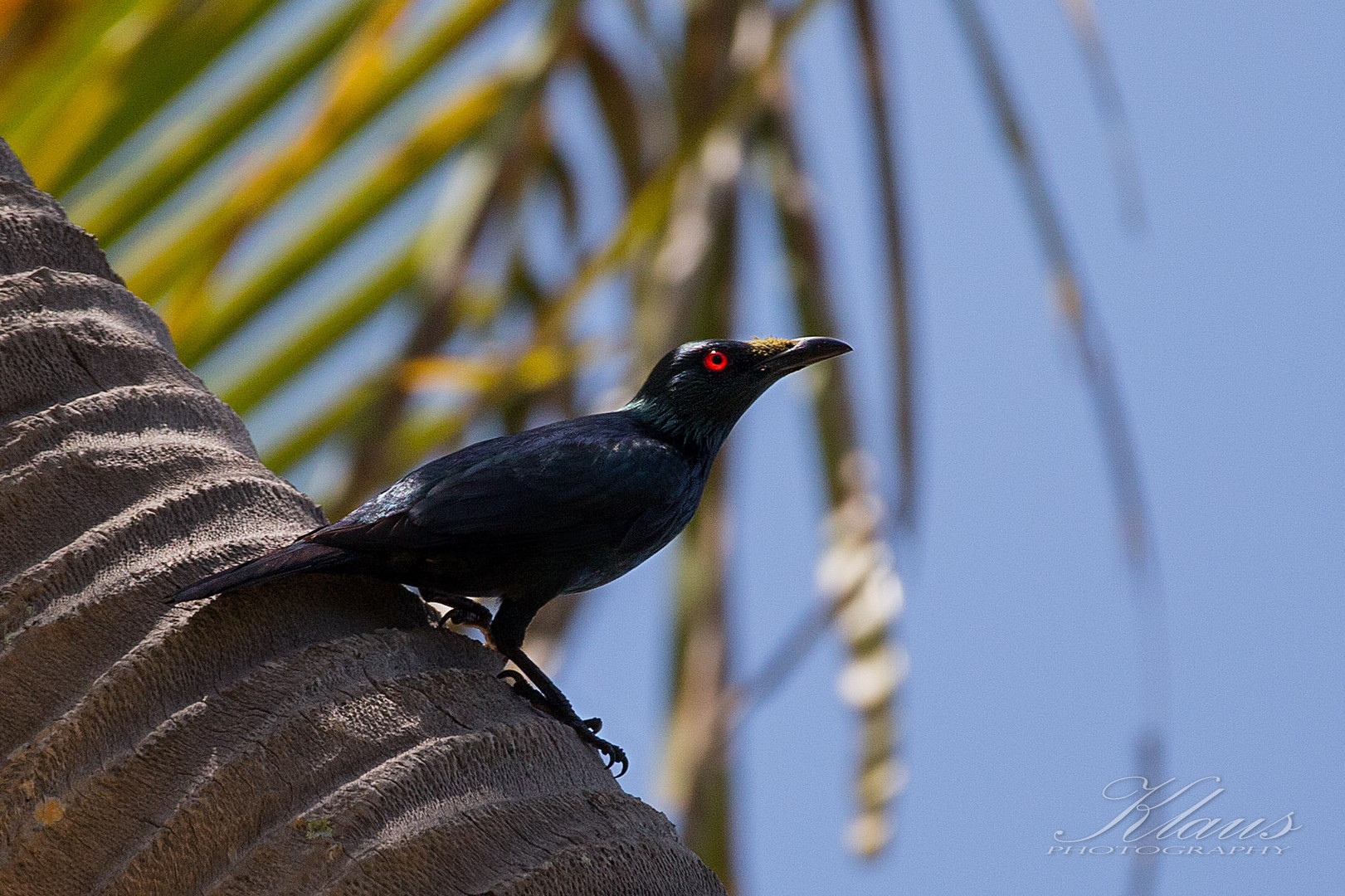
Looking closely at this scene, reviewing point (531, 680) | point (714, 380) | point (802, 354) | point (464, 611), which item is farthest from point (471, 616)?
point (802, 354)

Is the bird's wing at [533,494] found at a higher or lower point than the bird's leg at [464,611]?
higher

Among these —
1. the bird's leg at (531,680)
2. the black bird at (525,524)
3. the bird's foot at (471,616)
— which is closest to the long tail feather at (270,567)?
the black bird at (525,524)

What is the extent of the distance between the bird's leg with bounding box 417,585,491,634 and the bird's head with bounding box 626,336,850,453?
547mm

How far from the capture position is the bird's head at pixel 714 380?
10.5 ft

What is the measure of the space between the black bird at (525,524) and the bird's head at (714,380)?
65 millimetres

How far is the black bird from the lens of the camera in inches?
97.3

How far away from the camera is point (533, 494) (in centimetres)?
266

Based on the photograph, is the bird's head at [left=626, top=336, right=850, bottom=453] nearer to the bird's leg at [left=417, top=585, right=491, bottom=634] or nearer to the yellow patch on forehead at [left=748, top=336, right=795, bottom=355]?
the yellow patch on forehead at [left=748, top=336, right=795, bottom=355]

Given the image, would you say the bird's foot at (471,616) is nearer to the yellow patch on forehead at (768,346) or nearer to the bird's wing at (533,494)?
the bird's wing at (533,494)

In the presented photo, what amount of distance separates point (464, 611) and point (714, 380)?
753 mm

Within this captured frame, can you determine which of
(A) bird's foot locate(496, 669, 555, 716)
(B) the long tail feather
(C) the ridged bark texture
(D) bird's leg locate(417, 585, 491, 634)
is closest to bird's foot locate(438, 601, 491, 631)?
(D) bird's leg locate(417, 585, 491, 634)

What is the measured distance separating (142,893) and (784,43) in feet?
9.34

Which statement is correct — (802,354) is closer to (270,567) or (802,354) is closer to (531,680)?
(531,680)

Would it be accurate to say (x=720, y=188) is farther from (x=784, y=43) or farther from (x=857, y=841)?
(x=857, y=841)
